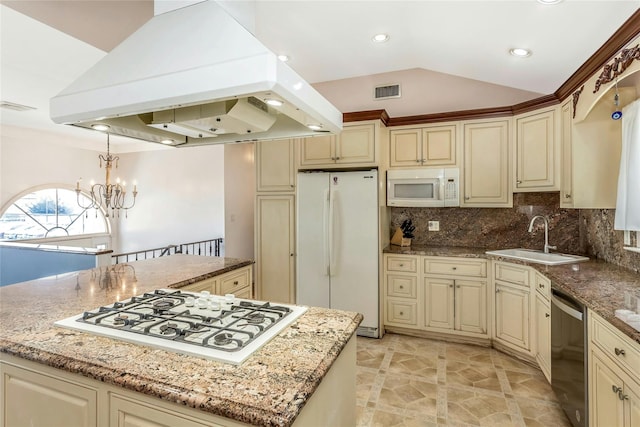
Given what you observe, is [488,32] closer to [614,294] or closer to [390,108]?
[390,108]

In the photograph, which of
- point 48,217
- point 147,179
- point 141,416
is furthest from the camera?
point 147,179

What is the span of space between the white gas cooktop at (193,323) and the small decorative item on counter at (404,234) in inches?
93.6

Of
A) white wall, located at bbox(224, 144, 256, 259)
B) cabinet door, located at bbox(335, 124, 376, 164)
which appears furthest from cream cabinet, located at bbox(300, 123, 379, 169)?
white wall, located at bbox(224, 144, 256, 259)

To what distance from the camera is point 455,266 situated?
325cm

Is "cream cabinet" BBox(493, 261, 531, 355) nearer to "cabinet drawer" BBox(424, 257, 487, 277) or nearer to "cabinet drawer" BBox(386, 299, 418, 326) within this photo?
"cabinet drawer" BBox(424, 257, 487, 277)

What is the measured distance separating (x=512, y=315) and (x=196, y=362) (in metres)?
2.86

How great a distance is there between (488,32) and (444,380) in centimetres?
269

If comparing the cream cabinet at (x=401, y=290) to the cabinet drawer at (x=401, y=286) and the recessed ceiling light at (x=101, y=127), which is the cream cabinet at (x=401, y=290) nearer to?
the cabinet drawer at (x=401, y=286)

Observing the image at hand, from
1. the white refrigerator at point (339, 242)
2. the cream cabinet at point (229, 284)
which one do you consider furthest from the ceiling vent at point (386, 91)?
the cream cabinet at point (229, 284)

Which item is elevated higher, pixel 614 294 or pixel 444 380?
pixel 614 294

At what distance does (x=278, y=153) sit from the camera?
3.80m

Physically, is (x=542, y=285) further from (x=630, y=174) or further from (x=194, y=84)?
(x=194, y=84)

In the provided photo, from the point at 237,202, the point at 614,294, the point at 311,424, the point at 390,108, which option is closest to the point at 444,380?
the point at 614,294

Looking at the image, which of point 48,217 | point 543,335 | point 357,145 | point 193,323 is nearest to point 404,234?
point 357,145
